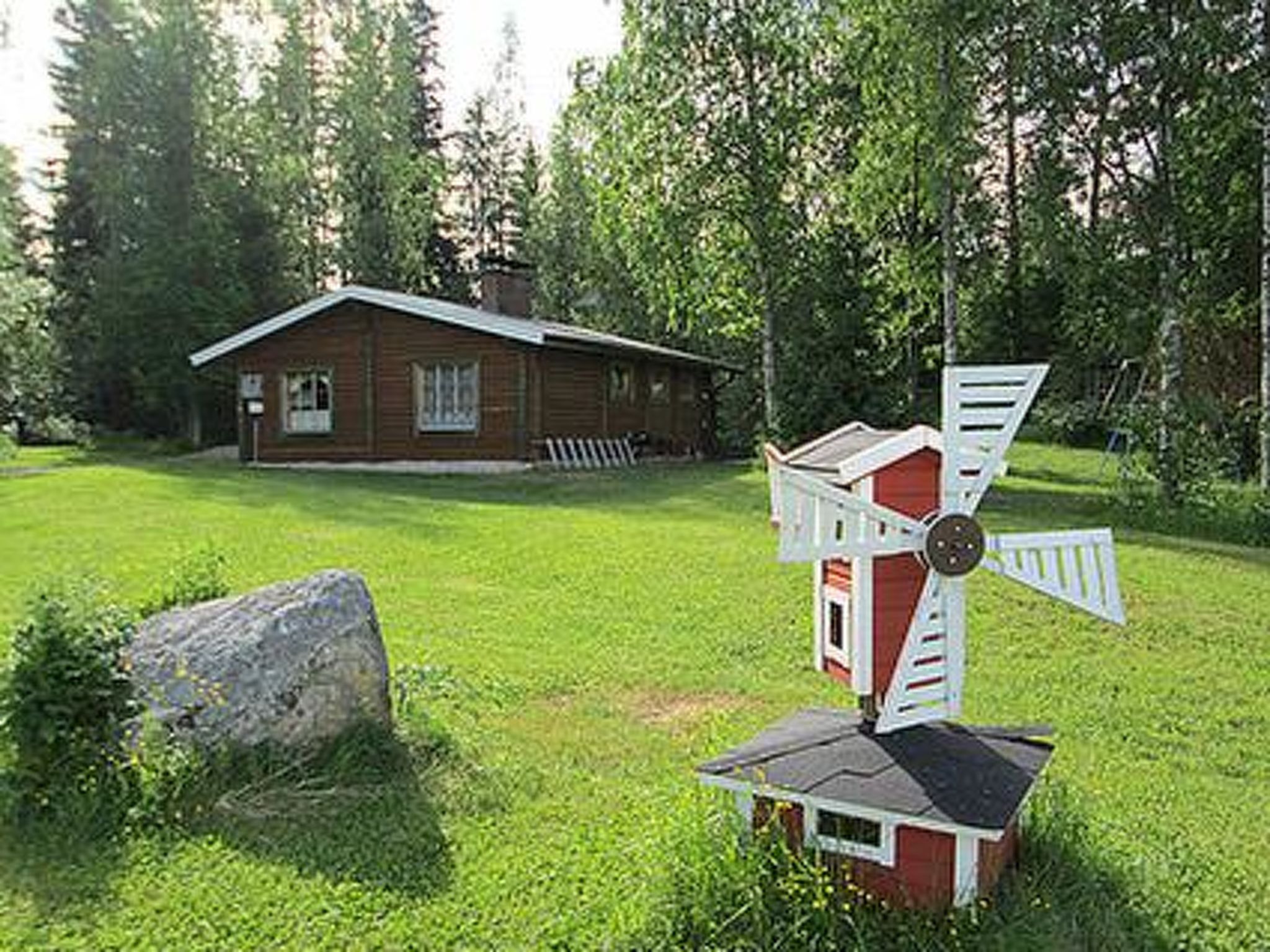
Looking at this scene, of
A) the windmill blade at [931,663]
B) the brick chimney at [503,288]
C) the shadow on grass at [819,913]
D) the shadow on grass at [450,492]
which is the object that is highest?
the brick chimney at [503,288]

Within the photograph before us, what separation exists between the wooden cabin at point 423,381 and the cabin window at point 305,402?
2 cm

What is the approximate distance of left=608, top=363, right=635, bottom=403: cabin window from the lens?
21469 millimetres

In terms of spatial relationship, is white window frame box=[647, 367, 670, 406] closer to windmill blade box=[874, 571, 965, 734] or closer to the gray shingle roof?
the gray shingle roof

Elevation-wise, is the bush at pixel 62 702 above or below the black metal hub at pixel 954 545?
below

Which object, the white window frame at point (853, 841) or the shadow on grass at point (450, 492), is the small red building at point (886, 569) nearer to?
the white window frame at point (853, 841)

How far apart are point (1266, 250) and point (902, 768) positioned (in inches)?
521

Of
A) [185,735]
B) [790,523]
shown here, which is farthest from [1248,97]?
[185,735]

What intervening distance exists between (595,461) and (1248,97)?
12.5m

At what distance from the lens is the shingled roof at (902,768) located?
2.98m

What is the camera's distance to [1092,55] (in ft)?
46.7

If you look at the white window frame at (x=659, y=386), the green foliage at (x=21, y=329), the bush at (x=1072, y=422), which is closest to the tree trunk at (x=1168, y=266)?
the bush at (x=1072, y=422)

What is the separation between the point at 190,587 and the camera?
609cm

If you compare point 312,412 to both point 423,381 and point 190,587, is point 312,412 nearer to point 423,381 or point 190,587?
point 423,381

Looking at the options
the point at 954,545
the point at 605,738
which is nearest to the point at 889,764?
the point at 954,545
